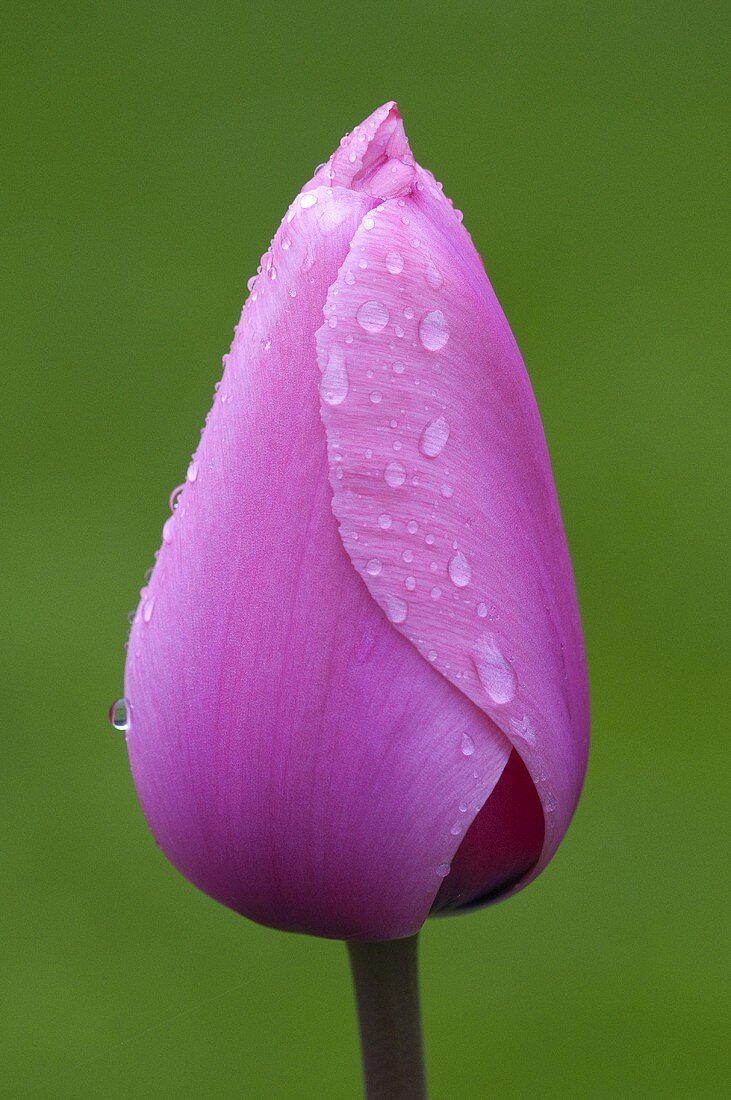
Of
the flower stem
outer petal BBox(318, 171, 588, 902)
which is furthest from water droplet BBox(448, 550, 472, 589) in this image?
the flower stem

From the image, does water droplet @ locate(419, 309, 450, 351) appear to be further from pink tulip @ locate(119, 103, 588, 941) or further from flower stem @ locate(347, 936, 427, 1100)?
flower stem @ locate(347, 936, 427, 1100)

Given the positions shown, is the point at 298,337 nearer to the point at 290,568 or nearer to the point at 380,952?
the point at 290,568

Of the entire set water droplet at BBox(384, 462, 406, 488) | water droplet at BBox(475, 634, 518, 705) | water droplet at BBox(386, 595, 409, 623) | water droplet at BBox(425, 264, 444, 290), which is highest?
water droplet at BBox(425, 264, 444, 290)

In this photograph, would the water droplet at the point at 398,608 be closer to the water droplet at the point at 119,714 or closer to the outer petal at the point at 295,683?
the outer petal at the point at 295,683

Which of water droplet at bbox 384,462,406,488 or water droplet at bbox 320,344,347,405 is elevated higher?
water droplet at bbox 320,344,347,405

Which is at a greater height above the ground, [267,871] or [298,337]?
[298,337]

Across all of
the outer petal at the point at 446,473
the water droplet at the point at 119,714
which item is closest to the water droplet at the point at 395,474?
the outer petal at the point at 446,473

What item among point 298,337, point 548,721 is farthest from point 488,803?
point 298,337
